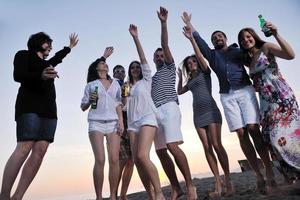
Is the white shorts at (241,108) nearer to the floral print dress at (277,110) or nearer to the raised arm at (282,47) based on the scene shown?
the floral print dress at (277,110)

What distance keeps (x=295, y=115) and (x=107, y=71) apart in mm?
3120

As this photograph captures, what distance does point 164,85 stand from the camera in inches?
210

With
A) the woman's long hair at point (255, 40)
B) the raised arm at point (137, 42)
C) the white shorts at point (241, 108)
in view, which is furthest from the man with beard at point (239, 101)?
the raised arm at point (137, 42)

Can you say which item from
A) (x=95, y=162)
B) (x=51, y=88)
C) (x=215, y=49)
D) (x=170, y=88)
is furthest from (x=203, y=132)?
(x=51, y=88)

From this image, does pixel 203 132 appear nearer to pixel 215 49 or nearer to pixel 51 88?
pixel 215 49

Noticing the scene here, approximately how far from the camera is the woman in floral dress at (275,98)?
426 centimetres

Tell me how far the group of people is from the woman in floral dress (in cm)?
1

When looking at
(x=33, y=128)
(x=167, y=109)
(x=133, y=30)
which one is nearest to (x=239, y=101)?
(x=167, y=109)

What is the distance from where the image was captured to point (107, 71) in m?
5.85

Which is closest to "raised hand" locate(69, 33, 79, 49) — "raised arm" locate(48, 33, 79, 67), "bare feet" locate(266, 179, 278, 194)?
"raised arm" locate(48, 33, 79, 67)

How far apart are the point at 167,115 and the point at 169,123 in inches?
5.1

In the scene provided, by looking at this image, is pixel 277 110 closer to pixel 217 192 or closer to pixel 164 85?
pixel 217 192

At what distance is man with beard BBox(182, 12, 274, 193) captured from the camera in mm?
4738

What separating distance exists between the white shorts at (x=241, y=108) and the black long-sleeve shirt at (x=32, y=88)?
8.35ft
